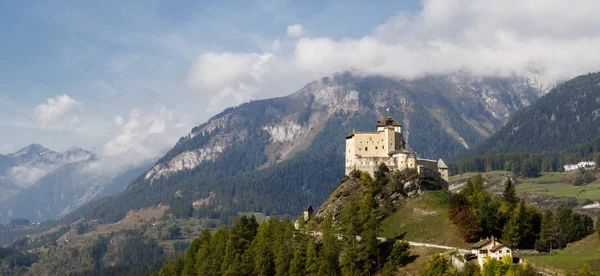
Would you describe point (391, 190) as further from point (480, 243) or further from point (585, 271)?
point (585, 271)

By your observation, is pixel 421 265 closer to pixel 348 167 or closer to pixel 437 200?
pixel 437 200

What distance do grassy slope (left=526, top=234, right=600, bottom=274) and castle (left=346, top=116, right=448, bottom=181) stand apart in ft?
133

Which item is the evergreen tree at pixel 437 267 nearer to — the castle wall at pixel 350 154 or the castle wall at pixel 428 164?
the castle wall at pixel 428 164

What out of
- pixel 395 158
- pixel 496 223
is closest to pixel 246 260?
pixel 395 158

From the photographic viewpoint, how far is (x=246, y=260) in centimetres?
14038

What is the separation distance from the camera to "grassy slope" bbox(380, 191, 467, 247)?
127125mm

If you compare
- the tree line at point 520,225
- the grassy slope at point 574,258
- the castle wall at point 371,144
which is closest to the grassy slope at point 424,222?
the tree line at point 520,225

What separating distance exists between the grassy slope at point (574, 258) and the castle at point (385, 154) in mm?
40395

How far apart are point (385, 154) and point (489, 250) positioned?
48.3 m

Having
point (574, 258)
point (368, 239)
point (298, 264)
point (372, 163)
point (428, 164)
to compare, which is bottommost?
point (298, 264)

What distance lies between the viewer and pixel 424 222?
134 m

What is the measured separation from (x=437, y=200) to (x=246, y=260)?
44052mm

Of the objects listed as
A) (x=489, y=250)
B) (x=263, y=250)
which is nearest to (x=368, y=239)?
(x=489, y=250)

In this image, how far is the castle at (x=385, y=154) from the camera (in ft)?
493
